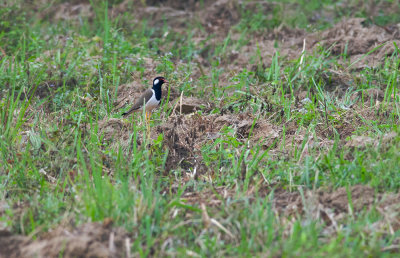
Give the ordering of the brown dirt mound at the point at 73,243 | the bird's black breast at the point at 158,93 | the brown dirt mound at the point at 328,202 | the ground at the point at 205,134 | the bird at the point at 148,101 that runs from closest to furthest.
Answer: the brown dirt mound at the point at 73,243, the ground at the point at 205,134, the brown dirt mound at the point at 328,202, the bird at the point at 148,101, the bird's black breast at the point at 158,93

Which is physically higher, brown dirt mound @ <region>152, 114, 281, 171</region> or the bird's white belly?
the bird's white belly

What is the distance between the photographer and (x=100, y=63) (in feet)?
22.0

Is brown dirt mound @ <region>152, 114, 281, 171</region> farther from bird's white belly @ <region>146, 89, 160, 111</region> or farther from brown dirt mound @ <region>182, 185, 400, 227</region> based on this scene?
brown dirt mound @ <region>182, 185, 400, 227</region>

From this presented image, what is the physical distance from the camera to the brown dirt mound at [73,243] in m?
3.33

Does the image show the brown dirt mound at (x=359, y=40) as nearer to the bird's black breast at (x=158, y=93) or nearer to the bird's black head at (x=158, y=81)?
the bird's black head at (x=158, y=81)

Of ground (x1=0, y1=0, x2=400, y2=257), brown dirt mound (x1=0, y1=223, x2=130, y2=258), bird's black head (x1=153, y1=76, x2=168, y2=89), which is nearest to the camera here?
brown dirt mound (x1=0, y1=223, x2=130, y2=258)

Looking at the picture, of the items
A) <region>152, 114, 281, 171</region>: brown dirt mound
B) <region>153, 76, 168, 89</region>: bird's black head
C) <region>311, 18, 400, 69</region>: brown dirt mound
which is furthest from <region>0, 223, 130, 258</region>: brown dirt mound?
<region>311, 18, 400, 69</region>: brown dirt mound

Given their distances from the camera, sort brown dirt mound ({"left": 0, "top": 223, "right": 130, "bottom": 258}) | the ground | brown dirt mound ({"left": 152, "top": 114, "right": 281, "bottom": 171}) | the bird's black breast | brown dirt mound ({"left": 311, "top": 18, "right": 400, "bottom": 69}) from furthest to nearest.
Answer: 1. brown dirt mound ({"left": 311, "top": 18, "right": 400, "bottom": 69})
2. the bird's black breast
3. brown dirt mound ({"left": 152, "top": 114, "right": 281, "bottom": 171})
4. the ground
5. brown dirt mound ({"left": 0, "top": 223, "right": 130, "bottom": 258})

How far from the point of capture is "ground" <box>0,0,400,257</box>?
362cm

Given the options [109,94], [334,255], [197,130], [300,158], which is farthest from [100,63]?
[334,255]

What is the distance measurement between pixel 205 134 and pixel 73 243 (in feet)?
8.14

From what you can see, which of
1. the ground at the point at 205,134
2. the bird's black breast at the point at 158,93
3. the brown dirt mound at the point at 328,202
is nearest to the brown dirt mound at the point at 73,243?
the ground at the point at 205,134

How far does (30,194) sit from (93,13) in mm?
5427

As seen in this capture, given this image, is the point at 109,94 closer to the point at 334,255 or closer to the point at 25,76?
the point at 25,76
